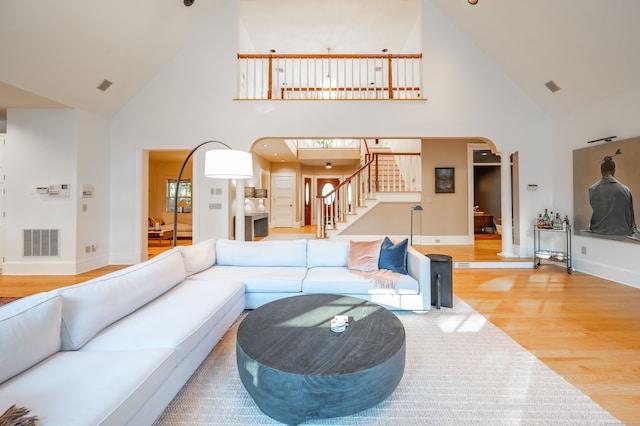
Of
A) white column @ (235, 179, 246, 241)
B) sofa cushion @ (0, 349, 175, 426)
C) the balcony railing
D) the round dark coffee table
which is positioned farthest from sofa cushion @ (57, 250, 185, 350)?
the balcony railing

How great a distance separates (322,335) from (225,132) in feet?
15.3

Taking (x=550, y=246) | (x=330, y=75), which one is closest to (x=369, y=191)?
(x=330, y=75)

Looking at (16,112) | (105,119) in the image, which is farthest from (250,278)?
(16,112)

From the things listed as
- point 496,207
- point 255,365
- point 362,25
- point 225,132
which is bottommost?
point 255,365

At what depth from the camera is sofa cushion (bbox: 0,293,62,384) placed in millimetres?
1204

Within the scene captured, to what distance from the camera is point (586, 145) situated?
15.3 feet

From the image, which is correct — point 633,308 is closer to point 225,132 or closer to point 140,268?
point 140,268

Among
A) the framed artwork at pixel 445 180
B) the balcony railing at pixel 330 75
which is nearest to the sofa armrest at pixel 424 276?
the balcony railing at pixel 330 75

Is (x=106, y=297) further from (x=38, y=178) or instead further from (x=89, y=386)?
(x=38, y=178)

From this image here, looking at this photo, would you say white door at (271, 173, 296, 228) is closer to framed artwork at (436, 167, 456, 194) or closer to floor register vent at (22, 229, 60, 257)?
framed artwork at (436, 167, 456, 194)

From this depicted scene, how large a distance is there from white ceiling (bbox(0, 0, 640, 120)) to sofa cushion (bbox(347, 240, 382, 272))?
13.2ft

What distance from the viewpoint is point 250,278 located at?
301 centimetres

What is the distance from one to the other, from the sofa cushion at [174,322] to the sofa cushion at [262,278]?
1.21 feet

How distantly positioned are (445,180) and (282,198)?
5.82 m
